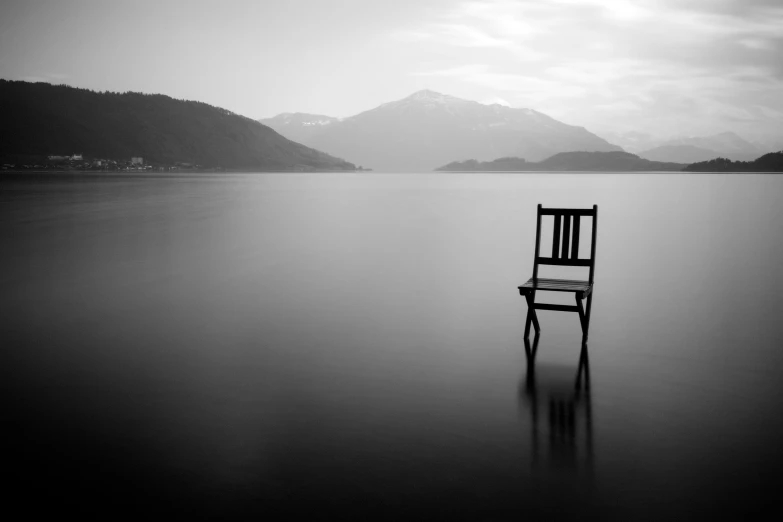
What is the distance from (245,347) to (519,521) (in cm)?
409

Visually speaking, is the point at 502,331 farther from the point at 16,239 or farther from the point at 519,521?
the point at 16,239

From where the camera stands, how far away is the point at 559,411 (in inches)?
182

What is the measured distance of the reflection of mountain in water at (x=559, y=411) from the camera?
3.87 meters

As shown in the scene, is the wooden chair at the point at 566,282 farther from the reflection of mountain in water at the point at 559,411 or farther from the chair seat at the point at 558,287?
the reflection of mountain in water at the point at 559,411

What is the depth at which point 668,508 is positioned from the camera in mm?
3232

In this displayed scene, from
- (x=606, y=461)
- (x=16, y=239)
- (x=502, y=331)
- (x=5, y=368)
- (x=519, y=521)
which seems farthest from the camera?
(x=16, y=239)

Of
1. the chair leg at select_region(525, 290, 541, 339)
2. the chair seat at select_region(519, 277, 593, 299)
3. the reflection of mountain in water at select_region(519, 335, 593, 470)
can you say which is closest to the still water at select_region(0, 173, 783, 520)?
the reflection of mountain in water at select_region(519, 335, 593, 470)

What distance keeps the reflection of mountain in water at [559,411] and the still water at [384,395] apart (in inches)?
0.9

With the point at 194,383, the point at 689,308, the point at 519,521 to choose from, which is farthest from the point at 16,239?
the point at 519,521

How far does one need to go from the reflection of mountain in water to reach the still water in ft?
0.07

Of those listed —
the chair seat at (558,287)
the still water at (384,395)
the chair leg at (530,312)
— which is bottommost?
the still water at (384,395)

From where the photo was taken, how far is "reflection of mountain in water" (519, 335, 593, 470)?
3.87 meters

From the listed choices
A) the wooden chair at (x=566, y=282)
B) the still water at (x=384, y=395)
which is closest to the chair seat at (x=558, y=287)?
the wooden chair at (x=566, y=282)

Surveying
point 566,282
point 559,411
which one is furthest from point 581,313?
point 559,411
